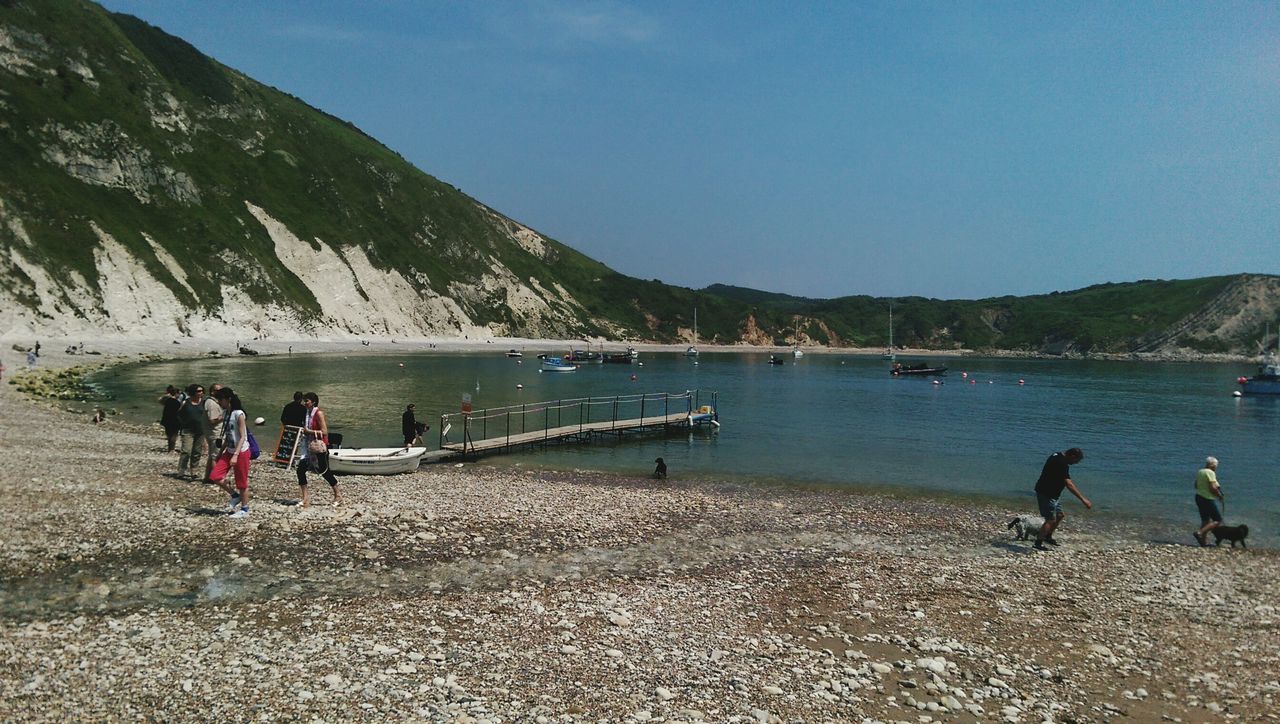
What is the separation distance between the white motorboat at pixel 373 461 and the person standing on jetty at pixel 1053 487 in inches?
748

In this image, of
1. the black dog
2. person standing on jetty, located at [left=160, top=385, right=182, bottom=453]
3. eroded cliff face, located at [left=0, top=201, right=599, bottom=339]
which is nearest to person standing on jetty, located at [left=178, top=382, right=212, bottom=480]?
person standing on jetty, located at [left=160, top=385, right=182, bottom=453]

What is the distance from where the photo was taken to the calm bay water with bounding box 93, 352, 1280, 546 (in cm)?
3102

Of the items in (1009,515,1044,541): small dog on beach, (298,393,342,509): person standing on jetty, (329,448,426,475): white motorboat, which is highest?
(298,393,342,509): person standing on jetty

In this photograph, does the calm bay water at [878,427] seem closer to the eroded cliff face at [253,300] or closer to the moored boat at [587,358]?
the eroded cliff face at [253,300]

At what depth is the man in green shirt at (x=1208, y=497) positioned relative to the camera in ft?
63.2

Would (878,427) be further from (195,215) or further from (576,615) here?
(195,215)

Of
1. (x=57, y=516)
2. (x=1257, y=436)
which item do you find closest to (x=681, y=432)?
(x=57, y=516)

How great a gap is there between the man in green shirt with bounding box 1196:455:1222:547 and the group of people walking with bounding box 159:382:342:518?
2153 centimetres

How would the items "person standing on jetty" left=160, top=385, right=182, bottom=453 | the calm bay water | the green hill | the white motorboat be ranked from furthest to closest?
Answer: the green hill, the calm bay water, "person standing on jetty" left=160, top=385, right=182, bottom=453, the white motorboat

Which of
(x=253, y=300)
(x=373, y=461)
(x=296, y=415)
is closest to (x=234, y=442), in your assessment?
(x=296, y=415)

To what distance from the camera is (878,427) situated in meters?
51.4

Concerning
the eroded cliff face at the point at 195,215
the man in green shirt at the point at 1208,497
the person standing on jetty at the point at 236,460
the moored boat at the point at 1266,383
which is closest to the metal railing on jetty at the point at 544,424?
the person standing on jetty at the point at 236,460

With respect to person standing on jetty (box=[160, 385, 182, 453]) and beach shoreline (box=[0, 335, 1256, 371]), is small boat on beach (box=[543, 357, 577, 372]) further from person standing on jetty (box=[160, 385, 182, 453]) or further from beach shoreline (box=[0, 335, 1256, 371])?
person standing on jetty (box=[160, 385, 182, 453])

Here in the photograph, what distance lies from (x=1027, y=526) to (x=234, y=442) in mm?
18564
